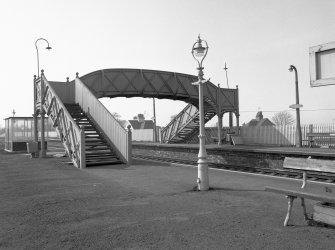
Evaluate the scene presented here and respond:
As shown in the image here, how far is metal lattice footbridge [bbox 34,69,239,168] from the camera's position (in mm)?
14680

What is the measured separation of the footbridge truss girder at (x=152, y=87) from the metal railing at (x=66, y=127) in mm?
3332

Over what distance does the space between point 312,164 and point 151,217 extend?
322cm

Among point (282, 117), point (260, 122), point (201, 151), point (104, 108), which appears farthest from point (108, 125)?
point (282, 117)

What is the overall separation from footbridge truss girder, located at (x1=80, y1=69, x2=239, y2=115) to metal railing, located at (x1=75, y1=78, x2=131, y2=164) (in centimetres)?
496

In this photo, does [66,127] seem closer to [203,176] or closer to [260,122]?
[203,176]

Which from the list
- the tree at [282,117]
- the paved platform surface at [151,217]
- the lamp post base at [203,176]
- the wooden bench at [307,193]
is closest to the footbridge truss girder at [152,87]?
the paved platform surface at [151,217]

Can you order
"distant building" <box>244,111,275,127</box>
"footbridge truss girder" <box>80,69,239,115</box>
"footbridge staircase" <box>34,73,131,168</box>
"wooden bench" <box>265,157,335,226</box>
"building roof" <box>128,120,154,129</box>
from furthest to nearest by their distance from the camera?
"building roof" <box>128,120,154,129</box>
"distant building" <box>244,111,275,127</box>
"footbridge truss girder" <box>80,69,239,115</box>
"footbridge staircase" <box>34,73,131,168</box>
"wooden bench" <box>265,157,335,226</box>

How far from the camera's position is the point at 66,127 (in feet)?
52.2

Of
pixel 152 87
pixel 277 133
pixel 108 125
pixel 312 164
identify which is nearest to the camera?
pixel 312 164

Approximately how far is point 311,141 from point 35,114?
2106 centimetres

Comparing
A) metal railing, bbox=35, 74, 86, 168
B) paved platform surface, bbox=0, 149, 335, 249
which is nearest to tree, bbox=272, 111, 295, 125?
metal railing, bbox=35, 74, 86, 168

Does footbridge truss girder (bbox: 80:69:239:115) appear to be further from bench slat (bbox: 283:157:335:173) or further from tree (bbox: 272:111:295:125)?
tree (bbox: 272:111:295:125)

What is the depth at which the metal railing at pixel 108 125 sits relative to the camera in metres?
14.4

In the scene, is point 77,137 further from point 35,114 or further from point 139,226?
point 35,114
